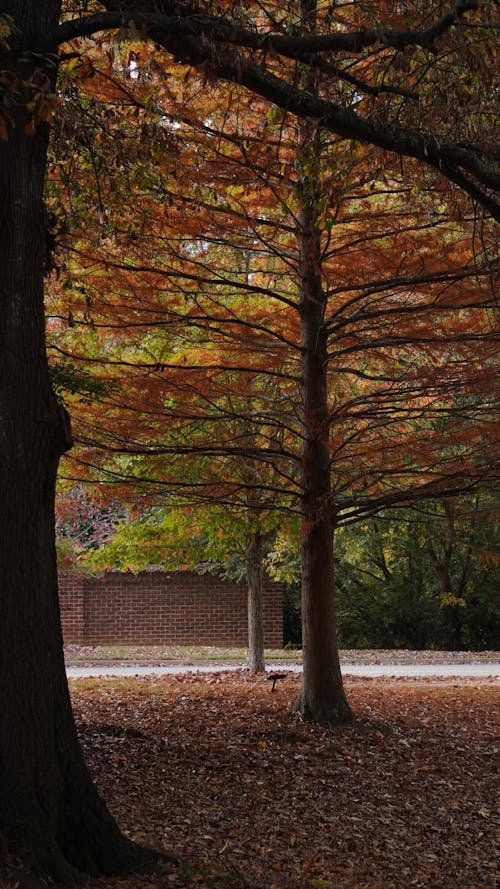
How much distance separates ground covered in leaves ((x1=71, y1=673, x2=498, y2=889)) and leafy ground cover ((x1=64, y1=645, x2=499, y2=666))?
8.59 m

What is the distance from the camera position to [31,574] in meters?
5.54

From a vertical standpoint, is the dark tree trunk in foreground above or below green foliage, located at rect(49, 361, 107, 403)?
below

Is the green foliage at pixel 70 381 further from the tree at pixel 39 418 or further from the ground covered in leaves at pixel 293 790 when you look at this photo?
the ground covered in leaves at pixel 293 790

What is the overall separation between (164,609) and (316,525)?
1525cm

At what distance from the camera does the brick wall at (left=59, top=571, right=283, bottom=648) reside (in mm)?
25234

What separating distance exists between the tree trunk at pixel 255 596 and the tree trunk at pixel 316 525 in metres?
5.69

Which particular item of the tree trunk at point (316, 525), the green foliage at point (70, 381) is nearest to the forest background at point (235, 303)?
the green foliage at point (70, 381)

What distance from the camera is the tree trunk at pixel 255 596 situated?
16.5 metres

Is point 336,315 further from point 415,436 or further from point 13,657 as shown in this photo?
point 13,657

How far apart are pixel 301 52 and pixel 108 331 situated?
16.3 feet

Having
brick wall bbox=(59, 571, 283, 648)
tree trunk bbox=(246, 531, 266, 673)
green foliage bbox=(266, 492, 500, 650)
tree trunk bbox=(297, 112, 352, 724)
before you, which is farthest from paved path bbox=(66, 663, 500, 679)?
tree trunk bbox=(297, 112, 352, 724)

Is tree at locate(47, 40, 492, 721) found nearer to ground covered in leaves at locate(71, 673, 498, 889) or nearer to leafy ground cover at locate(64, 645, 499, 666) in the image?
ground covered in leaves at locate(71, 673, 498, 889)

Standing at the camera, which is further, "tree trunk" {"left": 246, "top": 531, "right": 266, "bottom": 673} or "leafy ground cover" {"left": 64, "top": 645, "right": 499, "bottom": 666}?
"leafy ground cover" {"left": 64, "top": 645, "right": 499, "bottom": 666}

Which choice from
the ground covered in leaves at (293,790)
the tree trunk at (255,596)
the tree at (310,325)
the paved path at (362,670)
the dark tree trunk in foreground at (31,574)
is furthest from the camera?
the paved path at (362,670)
